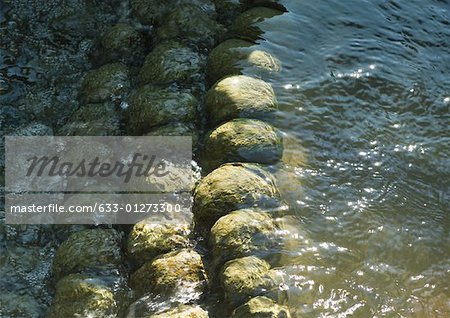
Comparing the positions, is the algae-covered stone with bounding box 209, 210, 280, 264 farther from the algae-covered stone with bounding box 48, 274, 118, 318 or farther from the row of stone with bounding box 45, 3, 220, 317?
the algae-covered stone with bounding box 48, 274, 118, 318

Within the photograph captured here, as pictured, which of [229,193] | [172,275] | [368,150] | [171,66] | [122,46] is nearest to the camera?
[172,275]

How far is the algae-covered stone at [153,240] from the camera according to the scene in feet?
13.1

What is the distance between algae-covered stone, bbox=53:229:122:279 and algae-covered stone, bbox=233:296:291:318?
1.05 meters

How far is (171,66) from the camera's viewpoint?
5359 millimetres

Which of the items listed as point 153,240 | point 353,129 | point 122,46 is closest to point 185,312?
point 153,240

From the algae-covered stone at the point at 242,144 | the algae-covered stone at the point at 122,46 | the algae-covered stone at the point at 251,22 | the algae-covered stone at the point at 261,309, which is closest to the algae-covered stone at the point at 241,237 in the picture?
the algae-covered stone at the point at 261,309

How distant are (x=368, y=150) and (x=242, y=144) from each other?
1.15 m

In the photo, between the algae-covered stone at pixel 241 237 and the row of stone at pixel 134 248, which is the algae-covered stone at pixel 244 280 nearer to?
the algae-covered stone at pixel 241 237

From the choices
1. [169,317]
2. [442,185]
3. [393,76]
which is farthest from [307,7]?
[169,317]

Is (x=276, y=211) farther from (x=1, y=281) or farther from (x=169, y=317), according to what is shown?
(x=1, y=281)

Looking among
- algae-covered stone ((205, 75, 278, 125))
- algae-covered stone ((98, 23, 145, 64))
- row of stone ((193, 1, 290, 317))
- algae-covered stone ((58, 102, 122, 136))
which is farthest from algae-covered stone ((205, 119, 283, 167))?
algae-covered stone ((98, 23, 145, 64))

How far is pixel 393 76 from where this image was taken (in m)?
5.59

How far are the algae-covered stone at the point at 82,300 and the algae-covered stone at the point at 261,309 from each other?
2.92ft

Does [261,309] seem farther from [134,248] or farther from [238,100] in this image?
[238,100]
